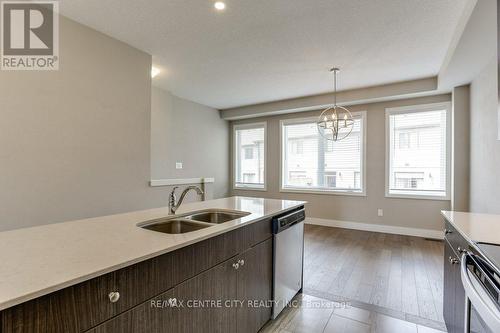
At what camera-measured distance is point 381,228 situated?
15.5ft

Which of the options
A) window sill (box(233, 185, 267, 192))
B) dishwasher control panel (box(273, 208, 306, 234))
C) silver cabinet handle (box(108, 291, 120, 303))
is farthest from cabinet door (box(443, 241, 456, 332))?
window sill (box(233, 185, 267, 192))

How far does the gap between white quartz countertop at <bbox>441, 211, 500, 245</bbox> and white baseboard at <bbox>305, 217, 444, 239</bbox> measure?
9.62 feet

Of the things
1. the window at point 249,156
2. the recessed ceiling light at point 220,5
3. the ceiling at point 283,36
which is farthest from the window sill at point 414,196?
the recessed ceiling light at point 220,5

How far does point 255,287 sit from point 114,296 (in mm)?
1060

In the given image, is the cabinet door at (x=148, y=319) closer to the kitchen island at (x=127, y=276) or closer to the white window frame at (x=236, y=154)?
the kitchen island at (x=127, y=276)

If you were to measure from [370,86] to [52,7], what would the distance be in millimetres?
4475

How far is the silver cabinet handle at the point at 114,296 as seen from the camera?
3.00ft

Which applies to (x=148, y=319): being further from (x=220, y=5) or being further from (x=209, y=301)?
(x=220, y=5)

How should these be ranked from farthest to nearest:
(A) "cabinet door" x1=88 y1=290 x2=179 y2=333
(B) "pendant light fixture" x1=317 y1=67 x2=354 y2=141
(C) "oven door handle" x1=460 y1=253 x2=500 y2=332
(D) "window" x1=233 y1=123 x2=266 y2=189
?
1. (D) "window" x1=233 y1=123 x2=266 y2=189
2. (B) "pendant light fixture" x1=317 y1=67 x2=354 y2=141
3. (A) "cabinet door" x1=88 y1=290 x2=179 y2=333
4. (C) "oven door handle" x1=460 y1=253 x2=500 y2=332

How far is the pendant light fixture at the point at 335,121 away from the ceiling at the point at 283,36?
50 cm

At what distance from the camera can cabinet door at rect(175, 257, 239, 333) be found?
4.00 ft

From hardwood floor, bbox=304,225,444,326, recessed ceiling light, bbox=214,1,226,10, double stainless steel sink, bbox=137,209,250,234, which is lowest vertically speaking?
hardwood floor, bbox=304,225,444,326

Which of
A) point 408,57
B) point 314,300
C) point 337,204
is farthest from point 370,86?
point 314,300

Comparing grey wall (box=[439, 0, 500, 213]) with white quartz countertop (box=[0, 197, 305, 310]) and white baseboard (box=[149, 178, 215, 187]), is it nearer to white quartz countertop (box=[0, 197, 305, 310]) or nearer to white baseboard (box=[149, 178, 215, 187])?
white quartz countertop (box=[0, 197, 305, 310])
